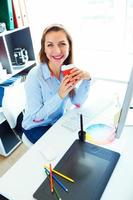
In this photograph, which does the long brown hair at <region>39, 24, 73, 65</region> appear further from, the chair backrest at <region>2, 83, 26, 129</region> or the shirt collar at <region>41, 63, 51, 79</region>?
the chair backrest at <region>2, 83, 26, 129</region>

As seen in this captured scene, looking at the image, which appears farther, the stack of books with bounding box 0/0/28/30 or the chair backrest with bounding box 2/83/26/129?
the stack of books with bounding box 0/0/28/30

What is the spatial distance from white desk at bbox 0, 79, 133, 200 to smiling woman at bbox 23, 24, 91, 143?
0.24 m

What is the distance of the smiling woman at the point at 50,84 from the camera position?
1.31 meters

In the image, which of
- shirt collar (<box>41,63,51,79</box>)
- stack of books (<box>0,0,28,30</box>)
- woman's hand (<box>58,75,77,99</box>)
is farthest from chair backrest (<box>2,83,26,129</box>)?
stack of books (<box>0,0,28,30</box>)

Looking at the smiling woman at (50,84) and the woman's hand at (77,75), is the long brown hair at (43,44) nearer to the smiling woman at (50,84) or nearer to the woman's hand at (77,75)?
the smiling woman at (50,84)

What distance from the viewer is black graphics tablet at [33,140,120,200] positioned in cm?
80

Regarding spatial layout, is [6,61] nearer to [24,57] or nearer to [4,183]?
[24,57]

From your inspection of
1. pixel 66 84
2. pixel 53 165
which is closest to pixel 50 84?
pixel 66 84

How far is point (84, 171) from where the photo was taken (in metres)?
0.89

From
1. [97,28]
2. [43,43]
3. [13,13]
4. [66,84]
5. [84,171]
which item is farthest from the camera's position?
[97,28]

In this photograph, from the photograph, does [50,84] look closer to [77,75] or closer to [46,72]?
[46,72]

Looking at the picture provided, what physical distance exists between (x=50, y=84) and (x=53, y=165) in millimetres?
616

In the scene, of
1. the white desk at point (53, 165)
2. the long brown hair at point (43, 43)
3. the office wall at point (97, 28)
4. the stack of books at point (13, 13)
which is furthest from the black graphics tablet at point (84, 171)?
the stack of books at point (13, 13)

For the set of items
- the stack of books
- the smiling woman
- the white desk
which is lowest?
the white desk
